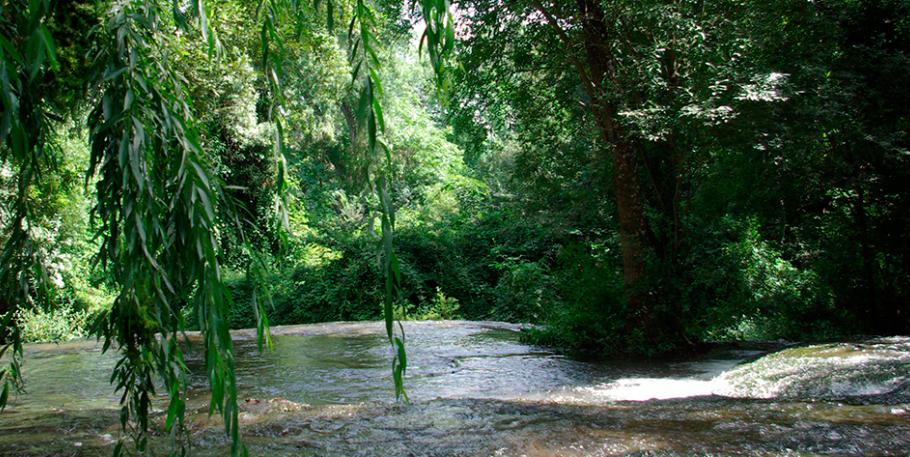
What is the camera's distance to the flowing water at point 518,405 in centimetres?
454

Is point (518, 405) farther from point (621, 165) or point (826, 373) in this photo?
point (621, 165)

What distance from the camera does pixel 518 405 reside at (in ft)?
19.7

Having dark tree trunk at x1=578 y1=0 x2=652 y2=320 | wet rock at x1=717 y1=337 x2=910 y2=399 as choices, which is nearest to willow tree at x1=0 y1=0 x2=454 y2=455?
wet rock at x1=717 y1=337 x2=910 y2=399

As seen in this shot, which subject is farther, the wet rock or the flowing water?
the wet rock

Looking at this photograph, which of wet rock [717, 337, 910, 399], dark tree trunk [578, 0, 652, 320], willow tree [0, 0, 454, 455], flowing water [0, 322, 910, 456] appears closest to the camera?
willow tree [0, 0, 454, 455]

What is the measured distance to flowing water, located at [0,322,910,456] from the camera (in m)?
4.54

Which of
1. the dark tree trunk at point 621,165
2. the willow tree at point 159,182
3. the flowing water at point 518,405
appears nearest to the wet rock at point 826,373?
the flowing water at point 518,405

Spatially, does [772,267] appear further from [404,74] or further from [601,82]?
[404,74]

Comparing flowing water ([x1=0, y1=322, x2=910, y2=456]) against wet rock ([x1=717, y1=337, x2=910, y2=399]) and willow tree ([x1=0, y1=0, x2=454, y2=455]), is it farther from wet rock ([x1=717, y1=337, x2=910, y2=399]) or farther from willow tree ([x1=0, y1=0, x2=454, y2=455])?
willow tree ([x1=0, y1=0, x2=454, y2=455])

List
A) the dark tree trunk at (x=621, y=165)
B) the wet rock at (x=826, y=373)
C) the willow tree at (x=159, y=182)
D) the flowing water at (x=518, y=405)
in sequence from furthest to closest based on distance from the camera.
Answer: the dark tree trunk at (x=621, y=165), the wet rock at (x=826, y=373), the flowing water at (x=518, y=405), the willow tree at (x=159, y=182)

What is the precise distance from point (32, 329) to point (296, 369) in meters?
9.05

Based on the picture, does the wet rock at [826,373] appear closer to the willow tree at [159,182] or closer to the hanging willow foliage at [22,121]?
the willow tree at [159,182]

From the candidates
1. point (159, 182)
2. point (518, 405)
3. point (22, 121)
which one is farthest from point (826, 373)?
point (22, 121)

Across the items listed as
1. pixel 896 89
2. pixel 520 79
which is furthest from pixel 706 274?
pixel 520 79
